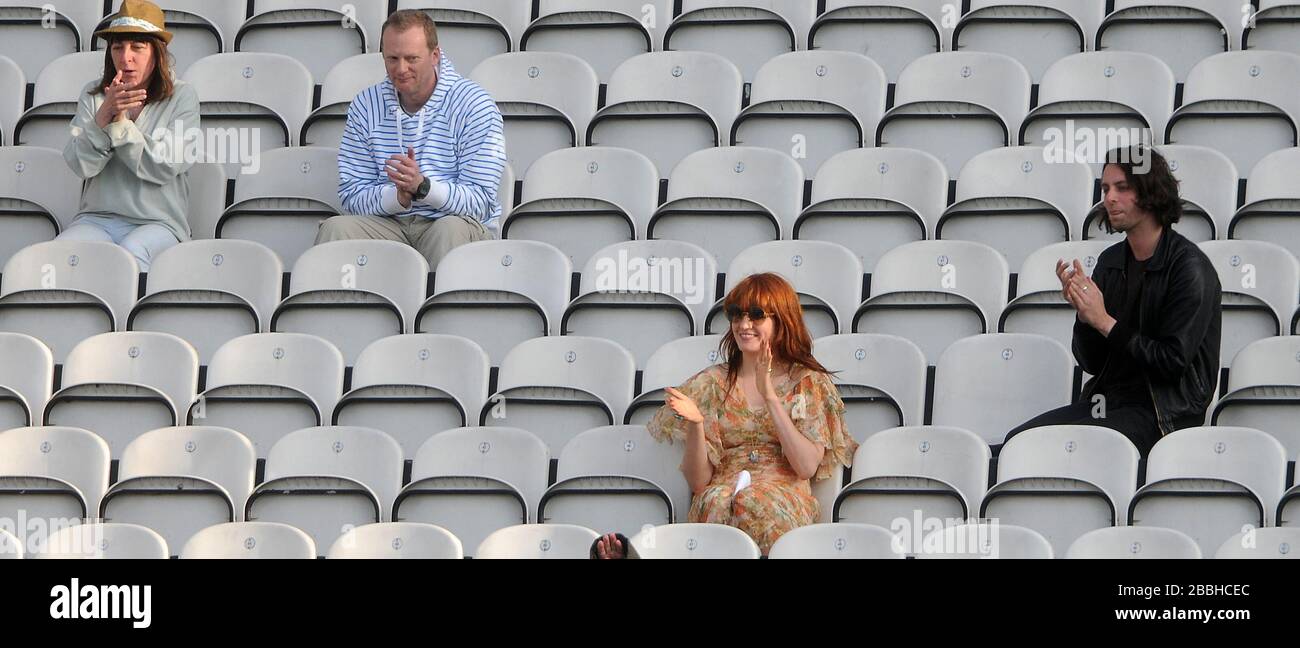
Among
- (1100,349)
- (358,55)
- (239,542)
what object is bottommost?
(239,542)

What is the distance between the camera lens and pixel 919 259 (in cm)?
571

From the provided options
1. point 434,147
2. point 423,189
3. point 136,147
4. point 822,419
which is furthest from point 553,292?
point 136,147

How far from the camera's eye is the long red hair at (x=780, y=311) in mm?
4898

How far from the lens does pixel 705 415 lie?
500 centimetres

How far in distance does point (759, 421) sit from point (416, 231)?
165 cm

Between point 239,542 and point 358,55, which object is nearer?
point 239,542

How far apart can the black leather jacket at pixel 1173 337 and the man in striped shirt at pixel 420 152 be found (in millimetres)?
1977

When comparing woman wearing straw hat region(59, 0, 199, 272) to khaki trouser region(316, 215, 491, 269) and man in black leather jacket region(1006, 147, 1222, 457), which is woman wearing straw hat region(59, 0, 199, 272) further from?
man in black leather jacket region(1006, 147, 1222, 457)

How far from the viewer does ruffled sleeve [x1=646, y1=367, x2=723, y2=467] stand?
4.96m

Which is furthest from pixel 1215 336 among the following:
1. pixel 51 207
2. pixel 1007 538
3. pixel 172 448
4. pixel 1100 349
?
pixel 51 207

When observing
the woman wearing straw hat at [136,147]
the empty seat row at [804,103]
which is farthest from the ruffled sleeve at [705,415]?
the woman wearing straw hat at [136,147]
